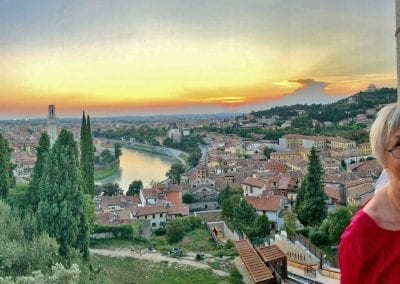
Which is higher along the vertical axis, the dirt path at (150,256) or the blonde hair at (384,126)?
the blonde hair at (384,126)

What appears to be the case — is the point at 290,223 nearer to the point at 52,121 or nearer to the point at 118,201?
the point at 118,201

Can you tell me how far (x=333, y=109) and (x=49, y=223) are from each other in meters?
12.0

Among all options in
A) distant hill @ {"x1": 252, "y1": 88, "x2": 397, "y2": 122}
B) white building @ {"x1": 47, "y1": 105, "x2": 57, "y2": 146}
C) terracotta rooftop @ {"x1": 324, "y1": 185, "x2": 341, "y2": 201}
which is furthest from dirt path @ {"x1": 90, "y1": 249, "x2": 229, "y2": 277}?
distant hill @ {"x1": 252, "y1": 88, "x2": 397, "y2": 122}

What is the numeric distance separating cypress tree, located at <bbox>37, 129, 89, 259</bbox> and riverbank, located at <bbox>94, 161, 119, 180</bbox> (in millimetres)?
9929

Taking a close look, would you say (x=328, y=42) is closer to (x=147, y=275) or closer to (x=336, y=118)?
(x=147, y=275)

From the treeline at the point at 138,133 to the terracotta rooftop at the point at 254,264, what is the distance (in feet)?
47.7

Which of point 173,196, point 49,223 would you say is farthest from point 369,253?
point 173,196

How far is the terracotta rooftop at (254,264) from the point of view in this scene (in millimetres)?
2789

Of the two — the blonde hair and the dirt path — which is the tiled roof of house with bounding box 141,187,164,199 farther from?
the blonde hair

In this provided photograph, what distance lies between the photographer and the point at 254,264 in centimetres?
310

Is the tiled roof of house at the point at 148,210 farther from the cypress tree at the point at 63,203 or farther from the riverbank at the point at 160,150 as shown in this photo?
the riverbank at the point at 160,150

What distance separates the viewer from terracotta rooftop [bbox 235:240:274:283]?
9.15 ft

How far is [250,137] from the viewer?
698 inches

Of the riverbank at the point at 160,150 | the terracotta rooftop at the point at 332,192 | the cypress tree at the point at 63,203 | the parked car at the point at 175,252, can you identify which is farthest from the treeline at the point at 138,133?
the cypress tree at the point at 63,203
